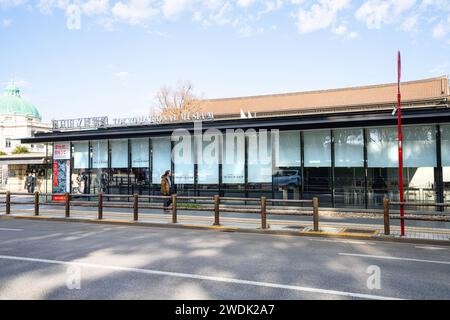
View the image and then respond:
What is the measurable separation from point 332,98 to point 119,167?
22974 mm

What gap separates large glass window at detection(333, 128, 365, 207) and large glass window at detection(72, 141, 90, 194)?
1417 cm

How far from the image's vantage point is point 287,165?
17.0 metres

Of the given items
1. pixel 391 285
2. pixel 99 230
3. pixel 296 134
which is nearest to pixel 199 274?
pixel 391 285

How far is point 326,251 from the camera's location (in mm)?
8516

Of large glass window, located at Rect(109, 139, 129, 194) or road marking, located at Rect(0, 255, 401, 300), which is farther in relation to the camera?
large glass window, located at Rect(109, 139, 129, 194)

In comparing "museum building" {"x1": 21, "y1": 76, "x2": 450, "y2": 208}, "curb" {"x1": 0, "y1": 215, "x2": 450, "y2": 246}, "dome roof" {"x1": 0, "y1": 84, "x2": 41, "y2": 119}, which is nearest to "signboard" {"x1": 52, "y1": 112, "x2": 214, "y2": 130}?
"museum building" {"x1": 21, "y1": 76, "x2": 450, "y2": 208}

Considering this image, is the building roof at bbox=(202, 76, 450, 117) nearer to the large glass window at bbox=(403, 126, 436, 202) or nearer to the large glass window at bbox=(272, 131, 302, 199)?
the large glass window at bbox=(272, 131, 302, 199)

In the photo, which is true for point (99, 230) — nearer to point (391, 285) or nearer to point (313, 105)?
point (391, 285)

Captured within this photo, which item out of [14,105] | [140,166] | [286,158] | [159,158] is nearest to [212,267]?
[286,158]

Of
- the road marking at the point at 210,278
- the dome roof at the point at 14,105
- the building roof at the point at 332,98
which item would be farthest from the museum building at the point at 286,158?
the dome roof at the point at 14,105

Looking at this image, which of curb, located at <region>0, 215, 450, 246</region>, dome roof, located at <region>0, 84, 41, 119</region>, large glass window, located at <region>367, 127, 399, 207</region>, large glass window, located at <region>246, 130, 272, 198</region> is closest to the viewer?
curb, located at <region>0, 215, 450, 246</region>

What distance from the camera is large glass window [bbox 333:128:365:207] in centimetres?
1566
